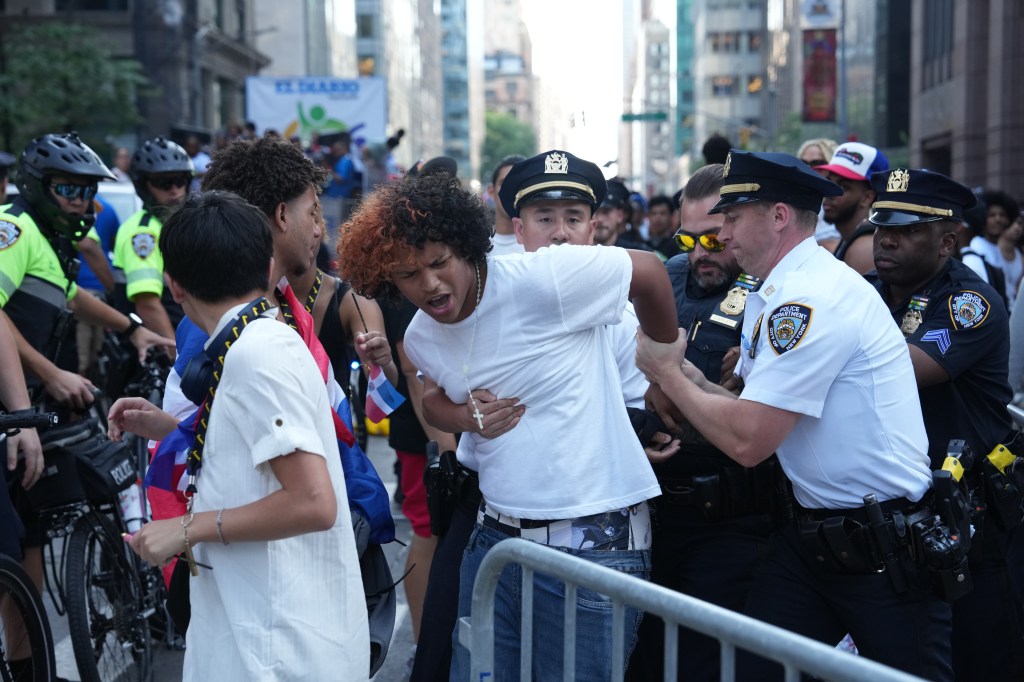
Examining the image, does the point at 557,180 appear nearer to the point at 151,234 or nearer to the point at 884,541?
the point at 884,541

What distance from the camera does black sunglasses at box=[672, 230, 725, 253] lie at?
13.1 feet

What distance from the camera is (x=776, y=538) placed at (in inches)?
137

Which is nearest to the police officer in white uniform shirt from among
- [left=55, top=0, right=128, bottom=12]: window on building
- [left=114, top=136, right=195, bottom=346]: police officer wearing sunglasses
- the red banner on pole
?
[left=114, top=136, right=195, bottom=346]: police officer wearing sunglasses

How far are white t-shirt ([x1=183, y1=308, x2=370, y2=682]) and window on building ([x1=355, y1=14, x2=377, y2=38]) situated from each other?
84.6 m

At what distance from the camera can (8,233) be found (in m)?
4.51

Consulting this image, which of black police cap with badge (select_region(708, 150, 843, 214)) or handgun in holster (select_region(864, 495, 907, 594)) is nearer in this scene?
handgun in holster (select_region(864, 495, 907, 594))

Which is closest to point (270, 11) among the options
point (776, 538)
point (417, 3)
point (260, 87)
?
point (260, 87)

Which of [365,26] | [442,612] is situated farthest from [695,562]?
[365,26]

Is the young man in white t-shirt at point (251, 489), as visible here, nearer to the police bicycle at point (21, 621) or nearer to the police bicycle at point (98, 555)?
the police bicycle at point (21, 621)

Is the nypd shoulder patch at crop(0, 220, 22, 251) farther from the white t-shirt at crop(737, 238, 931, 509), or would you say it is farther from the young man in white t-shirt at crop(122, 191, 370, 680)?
the white t-shirt at crop(737, 238, 931, 509)

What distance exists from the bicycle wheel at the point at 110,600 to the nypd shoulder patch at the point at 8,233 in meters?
1.20

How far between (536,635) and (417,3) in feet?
373

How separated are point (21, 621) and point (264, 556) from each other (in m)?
1.96

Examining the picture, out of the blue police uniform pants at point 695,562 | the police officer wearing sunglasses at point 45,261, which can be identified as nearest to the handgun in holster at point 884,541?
the blue police uniform pants at point 695,562
